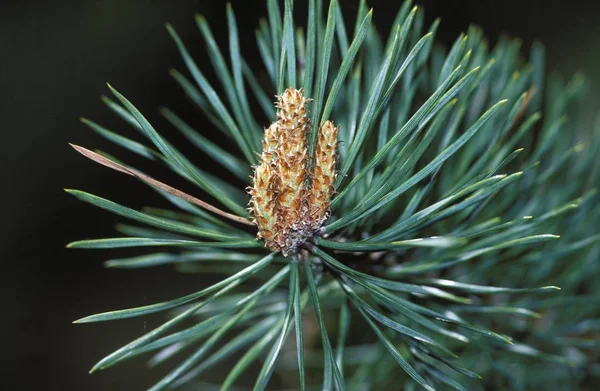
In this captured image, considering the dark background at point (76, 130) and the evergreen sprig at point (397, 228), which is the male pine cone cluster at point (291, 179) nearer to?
the evergreen sprig at point (397, 228)

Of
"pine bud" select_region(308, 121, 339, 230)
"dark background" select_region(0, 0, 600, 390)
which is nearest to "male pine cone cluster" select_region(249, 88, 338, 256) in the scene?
"pine bud" select_region(308, 121, 339, 230)

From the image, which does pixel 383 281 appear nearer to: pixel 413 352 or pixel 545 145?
pixel 413 352

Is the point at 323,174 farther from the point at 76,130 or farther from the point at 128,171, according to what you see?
A: the point at 76,130

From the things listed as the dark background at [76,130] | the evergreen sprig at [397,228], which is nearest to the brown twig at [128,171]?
the evergreen sprig at [397,228]

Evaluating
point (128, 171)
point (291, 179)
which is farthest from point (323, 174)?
point (128, 171)

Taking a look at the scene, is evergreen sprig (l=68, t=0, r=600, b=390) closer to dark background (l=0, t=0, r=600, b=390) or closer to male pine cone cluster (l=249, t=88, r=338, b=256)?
male pine cone cluster (l=249, t=88, r=338, b=256)

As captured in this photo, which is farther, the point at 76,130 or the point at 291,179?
the point at 76,130
